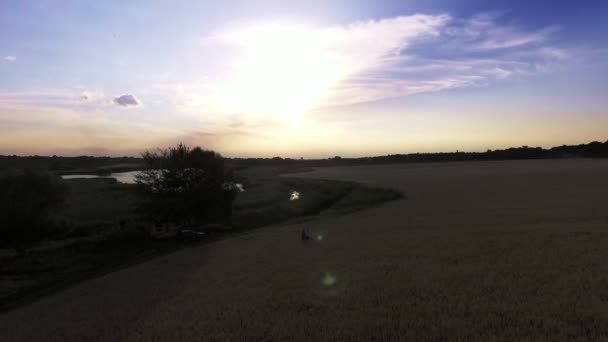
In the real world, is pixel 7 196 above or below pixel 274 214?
above

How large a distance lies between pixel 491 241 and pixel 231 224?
22.3 meters

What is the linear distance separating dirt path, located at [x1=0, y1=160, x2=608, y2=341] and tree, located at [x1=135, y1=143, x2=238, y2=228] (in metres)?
11.9

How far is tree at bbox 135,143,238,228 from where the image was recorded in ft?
106

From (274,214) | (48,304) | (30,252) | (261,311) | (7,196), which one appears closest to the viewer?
(261,311)

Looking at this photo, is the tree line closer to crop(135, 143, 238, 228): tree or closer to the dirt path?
crop(135, 143, 238, 228): tree

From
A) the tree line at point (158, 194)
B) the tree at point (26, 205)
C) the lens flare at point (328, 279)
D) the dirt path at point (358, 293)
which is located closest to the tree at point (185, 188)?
the tree line at point (158, 194)

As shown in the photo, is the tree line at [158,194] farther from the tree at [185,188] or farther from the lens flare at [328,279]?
the lens flare at [328,279]

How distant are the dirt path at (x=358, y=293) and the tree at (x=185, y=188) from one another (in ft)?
39.0

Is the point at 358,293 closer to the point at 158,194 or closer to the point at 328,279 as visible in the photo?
the point at 328,279

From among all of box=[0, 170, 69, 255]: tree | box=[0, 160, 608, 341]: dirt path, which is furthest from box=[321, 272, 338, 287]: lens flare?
box=[0, 170, 69, 255]: tree

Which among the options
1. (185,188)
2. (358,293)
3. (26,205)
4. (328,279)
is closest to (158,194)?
(185,188)

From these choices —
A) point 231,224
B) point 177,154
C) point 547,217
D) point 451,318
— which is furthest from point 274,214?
point 451,318

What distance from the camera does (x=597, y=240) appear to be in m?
16.2

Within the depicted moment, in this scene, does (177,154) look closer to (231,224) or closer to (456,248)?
(231,224)
